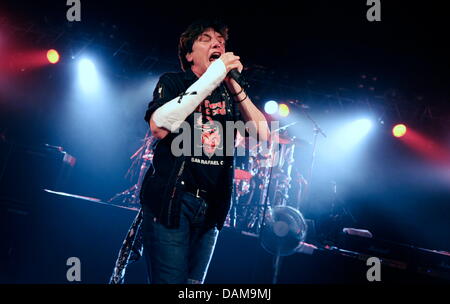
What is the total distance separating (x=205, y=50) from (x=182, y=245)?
3.50 feet

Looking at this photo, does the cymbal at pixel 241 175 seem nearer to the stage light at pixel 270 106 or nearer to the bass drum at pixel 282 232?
the bass drum at pixel 282 232

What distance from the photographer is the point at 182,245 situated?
4.94ft

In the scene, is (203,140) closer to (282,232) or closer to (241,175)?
(282,232)

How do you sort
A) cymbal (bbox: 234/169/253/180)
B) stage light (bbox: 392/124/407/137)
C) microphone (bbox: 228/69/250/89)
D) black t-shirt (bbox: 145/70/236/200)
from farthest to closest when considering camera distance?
stage light (bbox: 392/124/407/137) < cymbal (bbox: 234/169/253/180) < microphone (bbox: 228/69/250/89) < black t-shirt (bbox: 145/70/236/200)

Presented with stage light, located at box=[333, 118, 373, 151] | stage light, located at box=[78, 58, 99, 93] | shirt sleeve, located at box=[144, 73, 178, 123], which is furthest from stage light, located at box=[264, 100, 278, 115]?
shirt sleeve, located at box=[144, 73, 178, 123]

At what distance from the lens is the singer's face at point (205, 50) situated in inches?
74.9

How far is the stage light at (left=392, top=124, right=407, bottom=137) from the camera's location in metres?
7.86

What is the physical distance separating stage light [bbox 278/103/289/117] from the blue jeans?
21.4 feet

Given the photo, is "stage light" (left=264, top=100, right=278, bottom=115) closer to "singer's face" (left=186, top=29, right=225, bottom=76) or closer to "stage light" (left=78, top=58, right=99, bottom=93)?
"stage light" (left=78, top=58, right=99, bottom=93)

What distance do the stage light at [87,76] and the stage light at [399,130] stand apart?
24.8 ft

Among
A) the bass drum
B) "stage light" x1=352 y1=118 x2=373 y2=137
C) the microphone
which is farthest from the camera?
"stage light" x1=352 y1=118 x2=373 y2=137

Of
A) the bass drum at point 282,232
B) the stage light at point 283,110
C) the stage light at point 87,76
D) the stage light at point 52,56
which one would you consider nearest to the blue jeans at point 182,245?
the bass drum at point 282,232

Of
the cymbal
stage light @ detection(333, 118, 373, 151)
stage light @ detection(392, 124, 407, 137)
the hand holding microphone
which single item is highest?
stage light @ detection(333, 118, 373, 151)

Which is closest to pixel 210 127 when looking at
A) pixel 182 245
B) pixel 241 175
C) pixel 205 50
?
pixel 205 50
